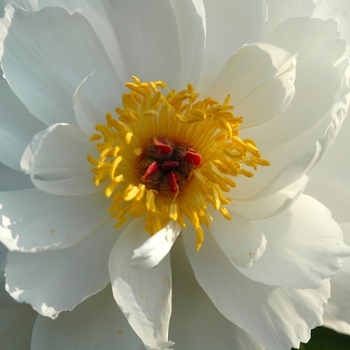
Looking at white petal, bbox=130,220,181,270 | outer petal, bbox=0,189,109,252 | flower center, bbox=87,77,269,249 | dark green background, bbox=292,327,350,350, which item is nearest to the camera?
white petal, bbox=130,220,181,270

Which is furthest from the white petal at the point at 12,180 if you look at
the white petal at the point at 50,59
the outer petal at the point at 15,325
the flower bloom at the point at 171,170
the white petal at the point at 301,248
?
the white petal at the point at 301,248

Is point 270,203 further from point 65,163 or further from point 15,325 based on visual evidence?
point 15,325

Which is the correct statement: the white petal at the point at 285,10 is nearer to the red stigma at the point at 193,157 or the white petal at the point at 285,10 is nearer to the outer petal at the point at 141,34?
the outer petal at the point at 141,34

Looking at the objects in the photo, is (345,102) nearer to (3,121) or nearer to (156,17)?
(156,17)

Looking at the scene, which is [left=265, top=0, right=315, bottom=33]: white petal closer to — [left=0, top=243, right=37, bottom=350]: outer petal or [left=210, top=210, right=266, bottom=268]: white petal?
[left=210, top=210, right=266, bottom=268]: white petal

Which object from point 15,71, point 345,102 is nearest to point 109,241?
point 15,71

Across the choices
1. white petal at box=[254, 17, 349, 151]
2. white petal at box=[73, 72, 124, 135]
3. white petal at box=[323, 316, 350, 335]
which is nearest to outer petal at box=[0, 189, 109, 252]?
white petal at box=[73, 72, 124, 135]
